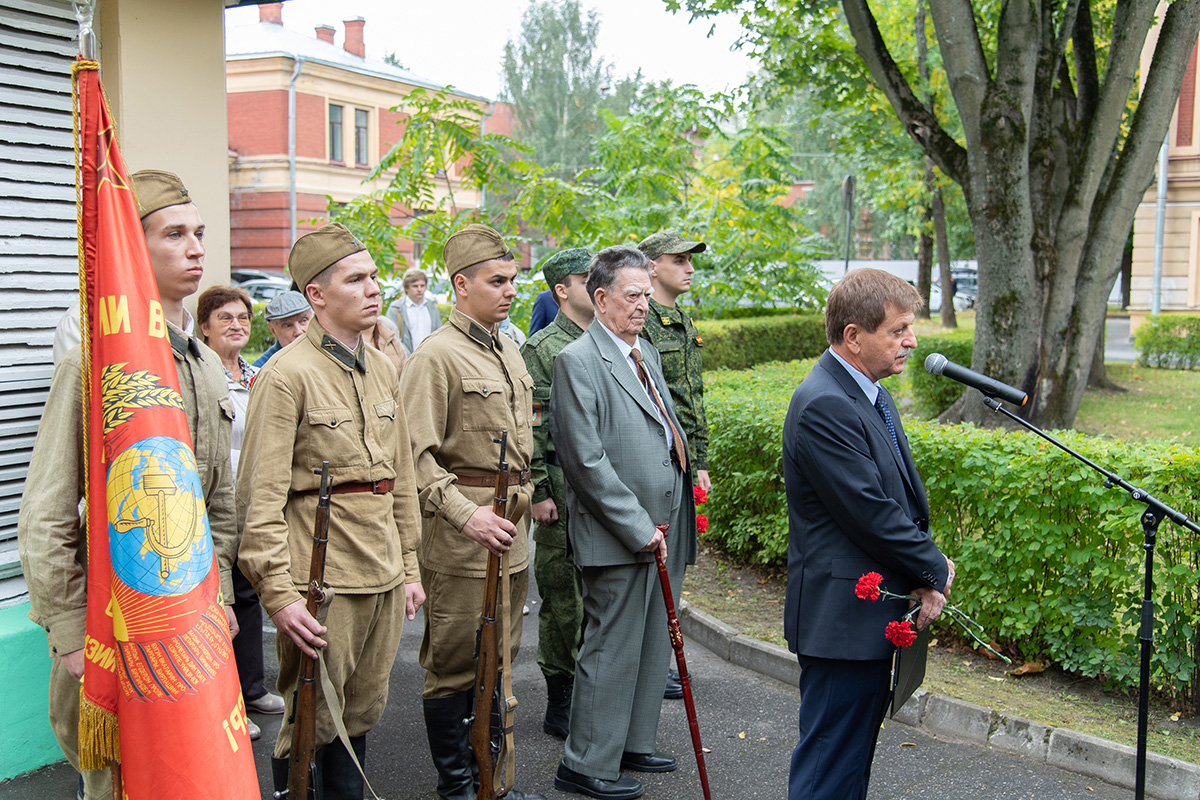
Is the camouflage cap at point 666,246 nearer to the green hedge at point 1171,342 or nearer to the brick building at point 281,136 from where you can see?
the green hedge at point 1171,342

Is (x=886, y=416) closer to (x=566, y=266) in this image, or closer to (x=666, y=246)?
(x=566, y=266)

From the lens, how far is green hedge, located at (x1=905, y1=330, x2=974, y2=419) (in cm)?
1381

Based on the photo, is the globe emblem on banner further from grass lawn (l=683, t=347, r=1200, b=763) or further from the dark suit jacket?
grass lawn (l=683, t=347, r=1200, b=763)

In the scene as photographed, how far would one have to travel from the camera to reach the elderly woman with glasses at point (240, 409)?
198 inches

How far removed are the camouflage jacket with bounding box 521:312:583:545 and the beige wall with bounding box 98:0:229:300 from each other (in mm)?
1686

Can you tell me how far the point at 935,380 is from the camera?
1377 centimetres

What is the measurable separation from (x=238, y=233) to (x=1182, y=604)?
37.9 m

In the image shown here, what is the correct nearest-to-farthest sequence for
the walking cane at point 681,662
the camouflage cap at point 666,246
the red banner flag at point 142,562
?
the red banner flag at point 142,562 → the walking cane at point 681,662 → the camouflage cap at point 666,246

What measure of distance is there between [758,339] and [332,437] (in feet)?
45.4

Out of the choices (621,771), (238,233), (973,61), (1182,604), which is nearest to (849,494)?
(621,771)

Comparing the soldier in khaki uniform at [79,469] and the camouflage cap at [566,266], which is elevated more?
the camouflage cap at [566,266]

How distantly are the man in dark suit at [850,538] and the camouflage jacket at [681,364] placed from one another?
6.35ft

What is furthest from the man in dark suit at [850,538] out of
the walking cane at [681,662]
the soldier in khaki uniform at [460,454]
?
the soldier in khaki uniform at [460,454]

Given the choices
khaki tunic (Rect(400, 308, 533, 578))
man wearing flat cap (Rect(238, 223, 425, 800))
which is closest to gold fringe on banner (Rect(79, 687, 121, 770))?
man wearing flat cap (Rect(238, 223, 425, 800))
